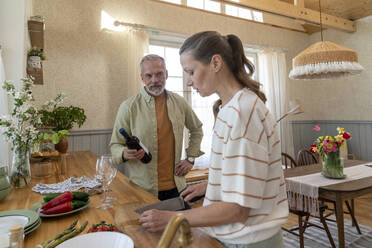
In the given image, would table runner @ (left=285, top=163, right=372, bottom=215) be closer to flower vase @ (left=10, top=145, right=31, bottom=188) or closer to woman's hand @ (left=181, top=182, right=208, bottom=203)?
woman's hand @ (left=181, top=182, right=208, bottom=203)

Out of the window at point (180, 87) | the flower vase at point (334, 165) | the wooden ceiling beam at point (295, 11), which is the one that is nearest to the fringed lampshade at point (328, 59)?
the flower vase at point (334, 165)

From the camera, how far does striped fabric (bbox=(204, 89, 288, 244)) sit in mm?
634

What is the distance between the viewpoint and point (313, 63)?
2320 mm

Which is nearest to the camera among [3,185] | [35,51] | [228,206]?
[228,206]

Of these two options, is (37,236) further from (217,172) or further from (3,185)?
(217,172)

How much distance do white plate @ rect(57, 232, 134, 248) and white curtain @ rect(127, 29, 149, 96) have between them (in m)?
2.68

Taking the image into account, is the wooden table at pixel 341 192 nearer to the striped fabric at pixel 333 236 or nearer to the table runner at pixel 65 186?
the striped fabric at pixel 333 236

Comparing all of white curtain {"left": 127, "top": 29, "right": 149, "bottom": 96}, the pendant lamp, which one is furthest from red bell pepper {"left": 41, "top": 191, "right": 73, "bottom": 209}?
white curtain {"left": 127, "top": 29, "right": 149, "bottom": 96}

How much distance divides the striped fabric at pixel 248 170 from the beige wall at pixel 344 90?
4747mm

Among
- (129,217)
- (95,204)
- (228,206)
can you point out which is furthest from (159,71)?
(228,206)

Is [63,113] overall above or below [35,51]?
below

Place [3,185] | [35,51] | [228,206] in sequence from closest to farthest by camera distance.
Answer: [228,206], [3,185], [35,51]

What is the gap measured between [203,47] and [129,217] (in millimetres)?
609

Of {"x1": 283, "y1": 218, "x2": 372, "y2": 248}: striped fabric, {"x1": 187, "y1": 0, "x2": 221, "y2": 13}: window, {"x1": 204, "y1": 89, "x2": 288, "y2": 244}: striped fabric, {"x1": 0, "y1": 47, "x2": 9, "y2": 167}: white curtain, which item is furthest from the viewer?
{"x1": 187, "y1": 0, "x2": 221, "y2": 13}: window
